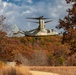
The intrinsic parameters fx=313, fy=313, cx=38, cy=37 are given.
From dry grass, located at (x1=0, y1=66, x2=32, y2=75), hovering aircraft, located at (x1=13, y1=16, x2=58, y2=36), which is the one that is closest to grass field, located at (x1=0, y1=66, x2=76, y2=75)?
dry grass, located at (x1=0, y1=66, x2=32, y2=75)

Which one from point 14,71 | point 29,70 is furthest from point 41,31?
point 14,71

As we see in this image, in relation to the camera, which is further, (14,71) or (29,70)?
(29,70)

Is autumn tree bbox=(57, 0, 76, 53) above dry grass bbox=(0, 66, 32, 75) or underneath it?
above

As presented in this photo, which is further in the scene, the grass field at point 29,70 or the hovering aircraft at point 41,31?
the hovering aircraft at point 41,31

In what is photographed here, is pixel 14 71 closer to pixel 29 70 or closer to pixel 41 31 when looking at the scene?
pixel 29 70

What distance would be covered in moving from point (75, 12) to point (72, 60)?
3250 cm

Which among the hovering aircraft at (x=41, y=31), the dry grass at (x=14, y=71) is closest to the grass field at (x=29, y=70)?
the dry grass at (x=14, y=71)

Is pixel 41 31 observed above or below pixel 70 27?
below

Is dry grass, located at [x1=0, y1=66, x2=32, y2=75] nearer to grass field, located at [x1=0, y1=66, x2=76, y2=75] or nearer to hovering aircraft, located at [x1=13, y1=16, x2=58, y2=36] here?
Result: grass field, located at [x1=0, y1=66, x2=76, y2=75]

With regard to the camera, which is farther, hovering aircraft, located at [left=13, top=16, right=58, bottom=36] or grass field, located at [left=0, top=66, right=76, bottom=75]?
hovering aircraft, located at [left=13, top=16, right=58, bottom=36]

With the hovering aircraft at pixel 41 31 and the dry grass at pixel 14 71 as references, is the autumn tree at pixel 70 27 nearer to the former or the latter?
the dry grass at pixel 14 71

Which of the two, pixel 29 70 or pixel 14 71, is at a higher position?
pixel 14 71

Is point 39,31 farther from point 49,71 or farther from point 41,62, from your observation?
point 49,71

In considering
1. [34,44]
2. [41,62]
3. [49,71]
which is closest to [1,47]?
[49,71]
